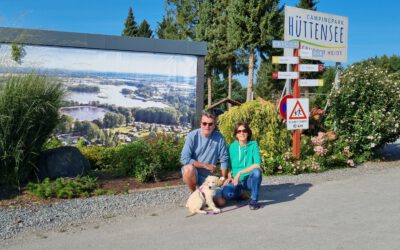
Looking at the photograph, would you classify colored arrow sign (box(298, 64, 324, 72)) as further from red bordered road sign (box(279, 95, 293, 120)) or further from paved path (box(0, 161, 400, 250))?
paved path (box(0, 161, 400, 250))

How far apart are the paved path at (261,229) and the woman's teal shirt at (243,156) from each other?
65cm

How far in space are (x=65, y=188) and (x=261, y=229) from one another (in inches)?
129

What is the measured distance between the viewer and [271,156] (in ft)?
34.3

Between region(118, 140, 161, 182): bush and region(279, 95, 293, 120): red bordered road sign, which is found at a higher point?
region(279, 95, 293, 120): red bordered road sign

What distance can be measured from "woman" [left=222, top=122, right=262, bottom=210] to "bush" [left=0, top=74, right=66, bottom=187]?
10.2ft

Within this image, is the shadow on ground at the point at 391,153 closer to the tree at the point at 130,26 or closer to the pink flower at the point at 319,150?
the pink flower at the point at 319,150

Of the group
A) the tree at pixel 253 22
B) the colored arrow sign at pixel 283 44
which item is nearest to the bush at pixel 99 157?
the colored arrow sign at pixel 283 44

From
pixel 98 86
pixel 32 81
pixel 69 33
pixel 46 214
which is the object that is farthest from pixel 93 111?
pixel 46 214

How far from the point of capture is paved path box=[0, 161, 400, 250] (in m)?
5.09

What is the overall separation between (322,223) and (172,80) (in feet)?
27.5

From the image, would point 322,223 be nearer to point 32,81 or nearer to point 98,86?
point 32,81

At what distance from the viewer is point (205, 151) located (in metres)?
6.76

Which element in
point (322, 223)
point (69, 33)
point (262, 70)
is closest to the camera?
point (322, 223)

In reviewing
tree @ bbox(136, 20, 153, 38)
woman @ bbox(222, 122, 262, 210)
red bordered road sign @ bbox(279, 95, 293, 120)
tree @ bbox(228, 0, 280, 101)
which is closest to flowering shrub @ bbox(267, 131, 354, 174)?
red bordered road sign @ bbox(279, 95, 293, 120)
